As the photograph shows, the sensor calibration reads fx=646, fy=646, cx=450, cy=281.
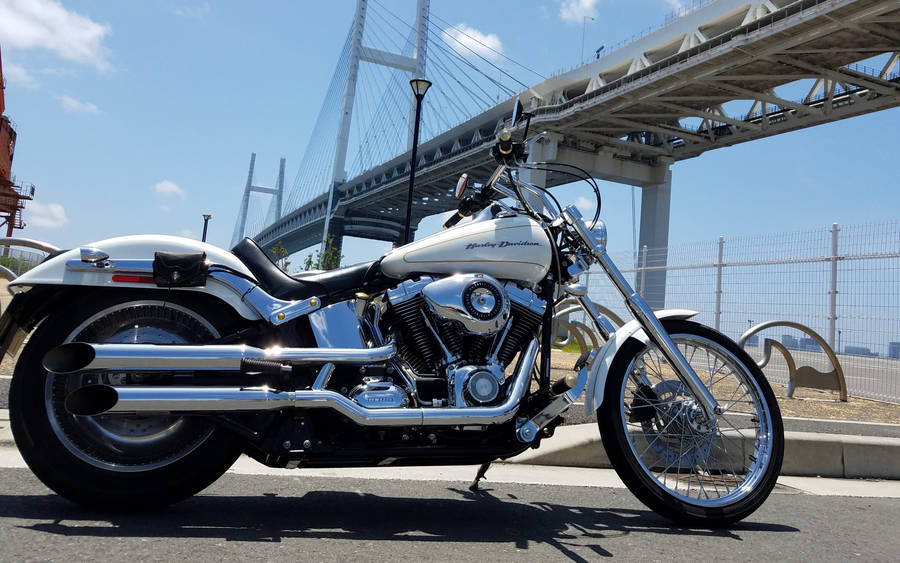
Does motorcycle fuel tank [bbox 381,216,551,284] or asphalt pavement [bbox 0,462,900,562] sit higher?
motorcycle fuel tank [bbox 381,216,551,284]

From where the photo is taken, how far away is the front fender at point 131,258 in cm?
248

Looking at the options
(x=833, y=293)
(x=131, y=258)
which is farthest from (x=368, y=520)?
(x=833, y=293)

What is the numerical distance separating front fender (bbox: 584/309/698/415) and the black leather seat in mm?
1000

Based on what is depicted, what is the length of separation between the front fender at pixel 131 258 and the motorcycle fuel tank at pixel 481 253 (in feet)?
2.06

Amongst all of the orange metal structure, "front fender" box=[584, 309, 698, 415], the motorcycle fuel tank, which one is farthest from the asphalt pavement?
the orange metal structure

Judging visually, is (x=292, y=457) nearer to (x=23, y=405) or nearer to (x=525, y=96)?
(x=23, y=405)

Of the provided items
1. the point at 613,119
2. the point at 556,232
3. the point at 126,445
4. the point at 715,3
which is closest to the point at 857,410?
the point at 556,232

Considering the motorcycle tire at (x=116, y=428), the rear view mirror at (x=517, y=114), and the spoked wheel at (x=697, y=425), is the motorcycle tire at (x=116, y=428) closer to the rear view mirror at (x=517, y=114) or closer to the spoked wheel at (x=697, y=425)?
the rear view mirror at (x=517, y=114)

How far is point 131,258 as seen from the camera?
2562mm

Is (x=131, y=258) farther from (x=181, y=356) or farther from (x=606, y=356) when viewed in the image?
(x=606, y=356)

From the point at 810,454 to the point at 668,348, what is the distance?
6.79ft

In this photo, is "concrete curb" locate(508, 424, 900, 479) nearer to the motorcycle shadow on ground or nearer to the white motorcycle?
the motorcycle shadow on ground

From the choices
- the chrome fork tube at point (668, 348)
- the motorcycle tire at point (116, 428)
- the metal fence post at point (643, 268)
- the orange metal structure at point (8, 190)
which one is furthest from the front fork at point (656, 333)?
the orange metal structure at point (8, 190)

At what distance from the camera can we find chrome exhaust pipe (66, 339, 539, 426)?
7.54 feet
